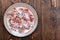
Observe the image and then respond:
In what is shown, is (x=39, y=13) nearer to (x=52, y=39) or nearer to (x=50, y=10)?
(x=50, y=10)

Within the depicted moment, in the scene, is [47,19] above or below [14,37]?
above

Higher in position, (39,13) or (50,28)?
(39,13)

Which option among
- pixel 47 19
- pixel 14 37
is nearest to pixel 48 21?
pixel 47 19

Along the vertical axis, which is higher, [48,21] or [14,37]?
[48,21]

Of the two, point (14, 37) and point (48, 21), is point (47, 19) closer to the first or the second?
point (48, 21)

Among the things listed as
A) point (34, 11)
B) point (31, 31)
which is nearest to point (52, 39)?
point (31, 31)

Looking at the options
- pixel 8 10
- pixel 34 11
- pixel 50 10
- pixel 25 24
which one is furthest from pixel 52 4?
pixel 8 10

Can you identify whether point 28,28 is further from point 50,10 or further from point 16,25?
point 50,10

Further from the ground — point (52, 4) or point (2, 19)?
point (52, 4)

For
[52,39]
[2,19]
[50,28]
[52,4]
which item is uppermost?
[52,4]
